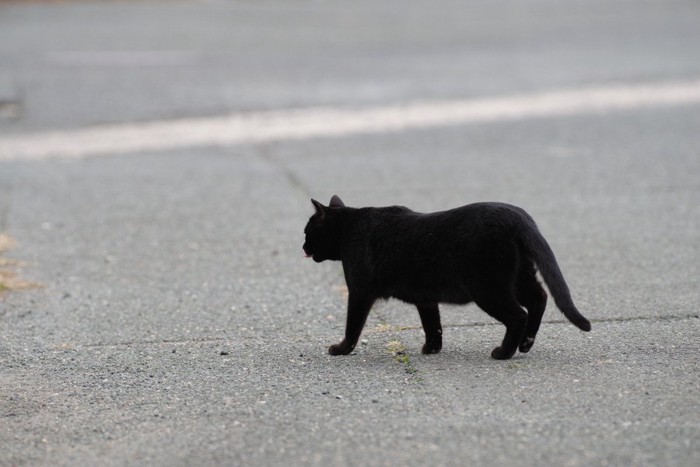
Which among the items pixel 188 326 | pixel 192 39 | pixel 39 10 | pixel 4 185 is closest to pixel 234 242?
pixel 188 326

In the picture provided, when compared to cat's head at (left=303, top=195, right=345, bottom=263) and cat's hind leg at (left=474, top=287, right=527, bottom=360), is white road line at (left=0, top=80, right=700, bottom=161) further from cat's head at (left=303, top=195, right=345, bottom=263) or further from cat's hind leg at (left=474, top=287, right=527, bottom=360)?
cat's hind leg at (left=474, top=287, right=527, bottom=360)

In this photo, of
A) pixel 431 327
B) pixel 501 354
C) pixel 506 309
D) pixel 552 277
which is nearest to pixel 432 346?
pixel 431 327

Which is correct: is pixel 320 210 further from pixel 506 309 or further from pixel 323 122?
pixel 323 122

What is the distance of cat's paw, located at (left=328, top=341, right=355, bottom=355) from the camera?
459cm

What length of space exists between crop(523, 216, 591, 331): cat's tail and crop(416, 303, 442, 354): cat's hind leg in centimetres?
56

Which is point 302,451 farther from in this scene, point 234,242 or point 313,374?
point 234,242

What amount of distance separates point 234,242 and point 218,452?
10.8ft

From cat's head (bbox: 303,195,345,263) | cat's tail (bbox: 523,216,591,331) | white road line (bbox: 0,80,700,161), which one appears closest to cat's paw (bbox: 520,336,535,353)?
cat's tail (bbox: 523,216,591,331)

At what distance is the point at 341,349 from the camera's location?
460 cm

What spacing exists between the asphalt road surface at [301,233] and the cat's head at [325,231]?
0.45 metres

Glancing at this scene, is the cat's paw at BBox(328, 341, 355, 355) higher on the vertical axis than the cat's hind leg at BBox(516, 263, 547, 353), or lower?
lower

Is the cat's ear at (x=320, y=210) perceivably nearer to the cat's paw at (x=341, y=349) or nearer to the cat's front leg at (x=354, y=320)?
the cat's front leg at (x=354, y=320)

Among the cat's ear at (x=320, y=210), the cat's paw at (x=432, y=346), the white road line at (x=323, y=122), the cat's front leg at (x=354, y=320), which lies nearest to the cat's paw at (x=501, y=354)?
the cat's paw at (x=432, y=346)

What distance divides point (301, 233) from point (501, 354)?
2.75 m
